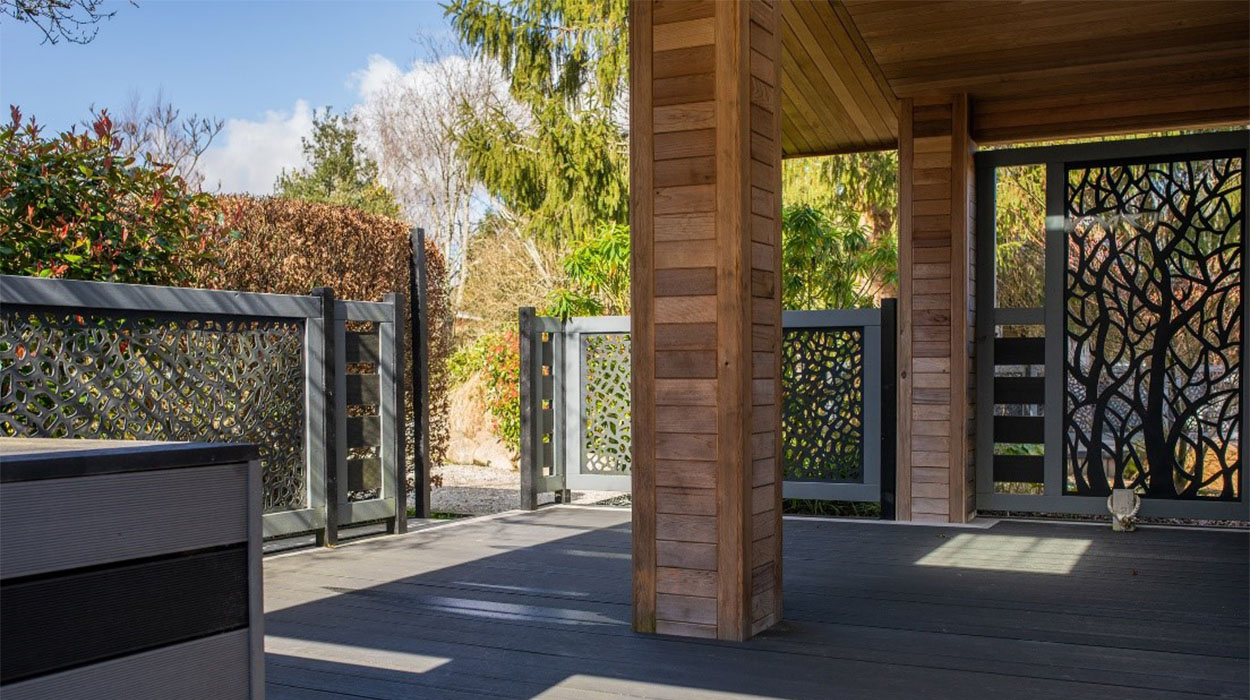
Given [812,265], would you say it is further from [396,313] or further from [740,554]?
[740,554]

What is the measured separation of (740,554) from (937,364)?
10.3ft

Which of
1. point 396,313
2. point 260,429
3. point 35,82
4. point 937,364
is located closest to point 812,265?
point 937,364

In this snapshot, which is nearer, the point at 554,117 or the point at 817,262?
the point at 817,262

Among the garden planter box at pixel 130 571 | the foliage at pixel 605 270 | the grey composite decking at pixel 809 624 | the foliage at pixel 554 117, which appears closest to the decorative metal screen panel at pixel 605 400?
the foliage at pixel 605 270

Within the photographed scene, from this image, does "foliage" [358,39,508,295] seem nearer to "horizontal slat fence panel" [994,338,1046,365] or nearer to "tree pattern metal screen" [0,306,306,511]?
"horizontal slat fence panel" [994,338,1046,365]

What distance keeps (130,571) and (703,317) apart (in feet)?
6.56

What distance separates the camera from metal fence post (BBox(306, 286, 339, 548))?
4914 mm

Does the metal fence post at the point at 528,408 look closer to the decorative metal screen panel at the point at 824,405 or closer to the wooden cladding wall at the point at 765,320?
the decorative metal screen panel at the point at 824,405

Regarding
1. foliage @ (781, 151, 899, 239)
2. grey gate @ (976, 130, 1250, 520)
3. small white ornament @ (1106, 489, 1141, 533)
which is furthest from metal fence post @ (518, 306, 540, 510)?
foliage @ (781, 151, 899, 239)

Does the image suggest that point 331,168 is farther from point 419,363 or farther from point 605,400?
point 419,363

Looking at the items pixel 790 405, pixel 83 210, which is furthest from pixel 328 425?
pixel 790 405

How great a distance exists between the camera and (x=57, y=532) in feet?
4.96

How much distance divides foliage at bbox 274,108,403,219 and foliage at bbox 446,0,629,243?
8037 mm

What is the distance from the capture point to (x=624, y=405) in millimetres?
6672
